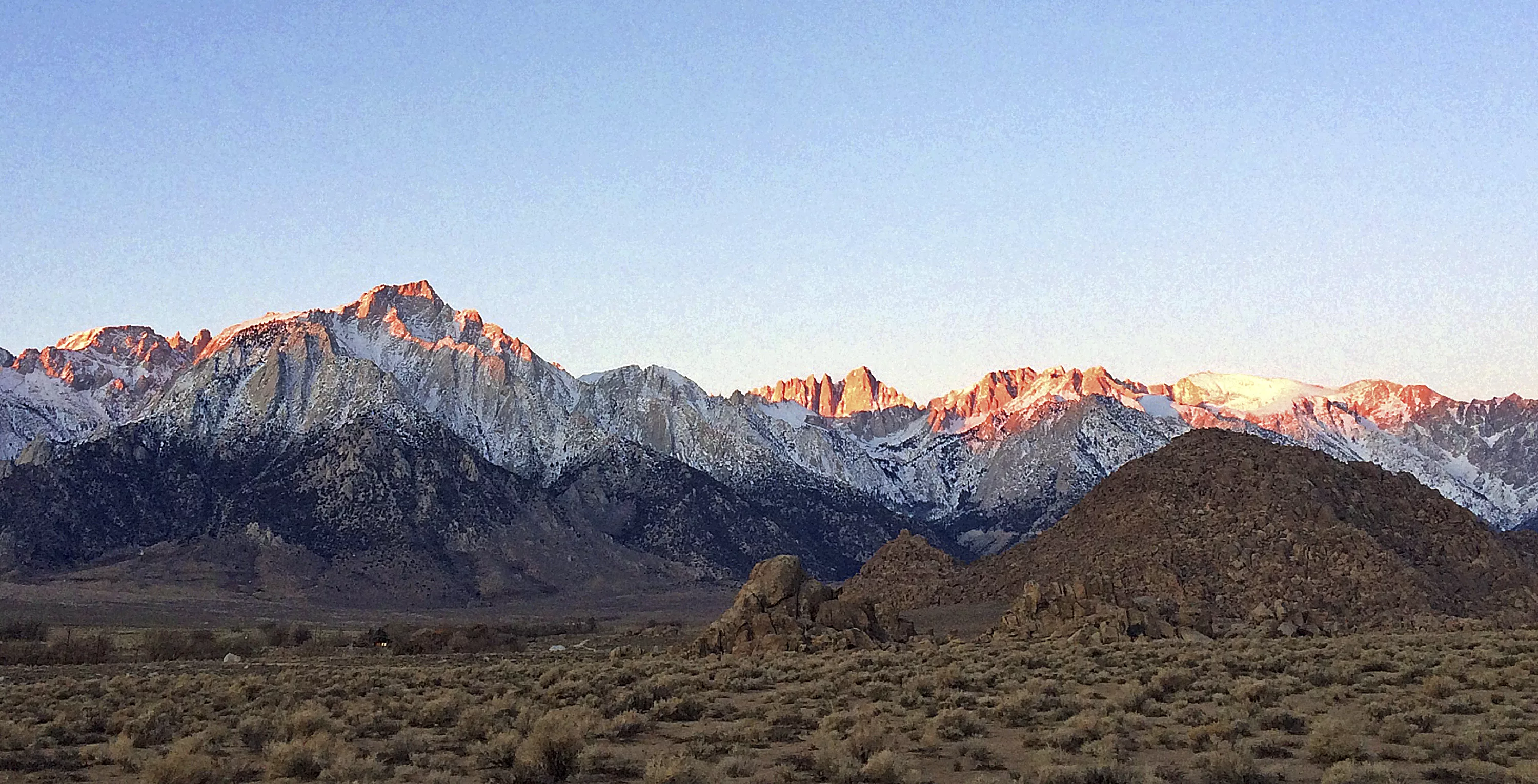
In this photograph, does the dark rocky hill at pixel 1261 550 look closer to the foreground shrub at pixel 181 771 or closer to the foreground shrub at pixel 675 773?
the foreground shrub at pixel 675 773

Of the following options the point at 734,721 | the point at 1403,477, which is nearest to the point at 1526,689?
the point at 734,721

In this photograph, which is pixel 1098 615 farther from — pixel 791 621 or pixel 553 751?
pixel 553 751

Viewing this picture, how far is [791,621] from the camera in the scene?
70.9 meters

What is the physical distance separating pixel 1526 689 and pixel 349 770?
97.9ft

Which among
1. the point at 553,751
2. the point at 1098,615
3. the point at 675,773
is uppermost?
the point at 1098,615

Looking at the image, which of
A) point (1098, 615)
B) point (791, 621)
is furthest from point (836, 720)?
point (1098, 615)

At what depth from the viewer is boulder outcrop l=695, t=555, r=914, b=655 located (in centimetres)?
6762

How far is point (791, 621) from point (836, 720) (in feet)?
130

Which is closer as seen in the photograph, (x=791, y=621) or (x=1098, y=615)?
(x=1098, y=615)

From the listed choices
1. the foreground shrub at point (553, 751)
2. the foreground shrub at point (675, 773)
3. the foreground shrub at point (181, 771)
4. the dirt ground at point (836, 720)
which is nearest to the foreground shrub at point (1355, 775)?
the dirt ground at point (836, 720)

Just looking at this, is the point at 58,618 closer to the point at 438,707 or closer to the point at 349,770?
the point at 438,707

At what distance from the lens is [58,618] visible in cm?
13450

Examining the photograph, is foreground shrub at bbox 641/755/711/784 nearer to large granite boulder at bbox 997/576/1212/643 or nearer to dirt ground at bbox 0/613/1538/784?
dirt ground at bbox 0/613/1538/784

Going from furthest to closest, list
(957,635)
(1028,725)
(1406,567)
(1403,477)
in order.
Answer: (1403,477) → (1406,567) → (957,635) → (1028,725)
